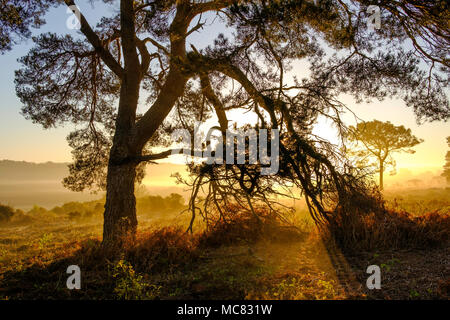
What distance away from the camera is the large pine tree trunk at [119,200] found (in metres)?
6.61

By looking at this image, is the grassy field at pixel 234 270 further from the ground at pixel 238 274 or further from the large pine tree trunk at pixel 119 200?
the large pine tree trunk at pixel 119 200

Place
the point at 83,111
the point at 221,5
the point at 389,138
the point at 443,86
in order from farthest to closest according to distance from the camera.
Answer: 1. the point at 389,138
2. the point at 83,111
3. the point at 443,86
4. the point at 221,5

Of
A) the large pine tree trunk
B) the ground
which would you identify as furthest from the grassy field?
the large pine tree trunk

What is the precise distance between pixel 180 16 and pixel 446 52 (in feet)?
21.0

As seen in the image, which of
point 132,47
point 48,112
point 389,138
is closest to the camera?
point 132,47

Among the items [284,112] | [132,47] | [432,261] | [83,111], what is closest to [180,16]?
[132,47]

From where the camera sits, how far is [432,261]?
14.0ft

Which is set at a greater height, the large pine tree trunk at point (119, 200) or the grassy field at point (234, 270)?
the large pine tree trunk at point (119, 200)

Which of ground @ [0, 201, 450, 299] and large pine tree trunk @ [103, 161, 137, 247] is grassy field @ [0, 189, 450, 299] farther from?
large pine tree trunk @ [103, 161, 137, 247]

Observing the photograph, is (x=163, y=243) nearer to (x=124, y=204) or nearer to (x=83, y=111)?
(x=124, y=204)

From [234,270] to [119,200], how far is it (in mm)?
3917

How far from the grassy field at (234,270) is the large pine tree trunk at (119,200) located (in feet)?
2.96

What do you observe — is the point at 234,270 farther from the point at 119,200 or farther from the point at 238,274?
the point at 119,200

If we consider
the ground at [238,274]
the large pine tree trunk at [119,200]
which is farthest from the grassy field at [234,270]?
the large pine tree trunk at [119,200]
